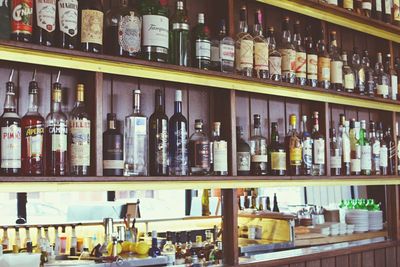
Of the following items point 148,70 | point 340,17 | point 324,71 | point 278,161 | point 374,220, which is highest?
point 340,17

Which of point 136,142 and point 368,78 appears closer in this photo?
point 136,142

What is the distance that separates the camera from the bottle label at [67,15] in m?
1.82

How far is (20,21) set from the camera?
173 cm

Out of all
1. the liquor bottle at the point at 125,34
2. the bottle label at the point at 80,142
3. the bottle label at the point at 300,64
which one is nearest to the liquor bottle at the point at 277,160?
the bottle label at the point at 300,64

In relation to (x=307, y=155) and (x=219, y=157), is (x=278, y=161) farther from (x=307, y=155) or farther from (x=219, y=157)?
(x=219, y=157)

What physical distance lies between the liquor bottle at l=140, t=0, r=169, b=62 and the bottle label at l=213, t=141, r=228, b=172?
42cm

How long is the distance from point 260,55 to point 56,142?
3.37ft

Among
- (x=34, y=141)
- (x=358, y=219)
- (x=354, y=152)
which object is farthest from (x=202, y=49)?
(x=358, y=219)

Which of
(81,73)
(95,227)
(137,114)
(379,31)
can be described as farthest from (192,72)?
(379,31)

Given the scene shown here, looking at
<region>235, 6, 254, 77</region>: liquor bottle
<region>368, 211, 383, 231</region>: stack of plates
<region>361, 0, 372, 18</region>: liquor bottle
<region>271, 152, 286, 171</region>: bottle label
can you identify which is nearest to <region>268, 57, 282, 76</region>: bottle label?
<region>235, 6, 254, 77</region>: liquor bottle

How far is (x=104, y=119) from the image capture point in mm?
2082

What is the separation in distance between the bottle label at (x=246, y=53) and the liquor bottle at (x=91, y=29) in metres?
0.69

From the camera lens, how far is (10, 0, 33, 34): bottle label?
173cm

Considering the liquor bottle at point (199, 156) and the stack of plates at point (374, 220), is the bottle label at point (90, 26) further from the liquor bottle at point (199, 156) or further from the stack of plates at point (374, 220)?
the stack of plates at point (374, 220)
